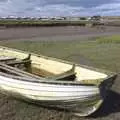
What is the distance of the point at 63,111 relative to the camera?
37.1ft

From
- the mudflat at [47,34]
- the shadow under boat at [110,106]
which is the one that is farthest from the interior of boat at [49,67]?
the mudflat at [47,34]

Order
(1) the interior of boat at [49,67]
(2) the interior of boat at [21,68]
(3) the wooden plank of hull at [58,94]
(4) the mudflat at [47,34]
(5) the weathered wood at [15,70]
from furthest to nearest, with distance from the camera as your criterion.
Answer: (4) the mudflat at [47,34] → (2) the interior of boat at [21,68] → (5) the weathered wood at [15,70] → (1) the interior of boat at [49,67] → (3) the wooden plank of hull at [58,94]

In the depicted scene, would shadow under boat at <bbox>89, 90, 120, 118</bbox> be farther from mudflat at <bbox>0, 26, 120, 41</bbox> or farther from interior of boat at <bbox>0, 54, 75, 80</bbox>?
mudflat at <bbox>0, 26, 120, 41</bbox>

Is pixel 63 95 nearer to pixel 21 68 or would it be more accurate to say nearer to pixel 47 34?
pixel 21 68

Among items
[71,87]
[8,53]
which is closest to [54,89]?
[71,87]

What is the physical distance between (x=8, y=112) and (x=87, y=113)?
261 cm

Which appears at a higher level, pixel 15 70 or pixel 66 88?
pixel 66 88

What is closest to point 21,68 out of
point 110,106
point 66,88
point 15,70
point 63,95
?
point 15,70

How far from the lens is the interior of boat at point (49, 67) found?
1225 cm

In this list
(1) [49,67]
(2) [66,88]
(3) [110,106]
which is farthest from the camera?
(1) [49,67]

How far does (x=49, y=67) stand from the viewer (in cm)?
1446

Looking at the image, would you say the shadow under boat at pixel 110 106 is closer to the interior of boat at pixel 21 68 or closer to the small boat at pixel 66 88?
the small boat at pixel 66 88

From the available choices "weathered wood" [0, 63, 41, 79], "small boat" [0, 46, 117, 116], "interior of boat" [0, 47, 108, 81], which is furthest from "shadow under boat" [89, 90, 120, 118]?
"weathered wood" [0, 63, 41, 79]

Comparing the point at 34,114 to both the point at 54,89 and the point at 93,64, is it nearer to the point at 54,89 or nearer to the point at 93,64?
the point at 54,89
